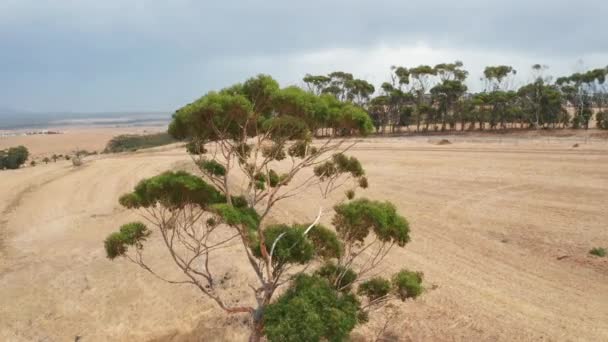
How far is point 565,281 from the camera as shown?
470 inches

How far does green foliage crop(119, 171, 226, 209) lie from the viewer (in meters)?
7.04

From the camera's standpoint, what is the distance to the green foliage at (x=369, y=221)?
6801mm

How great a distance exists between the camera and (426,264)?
13.4 metres

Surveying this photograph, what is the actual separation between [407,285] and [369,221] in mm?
1305

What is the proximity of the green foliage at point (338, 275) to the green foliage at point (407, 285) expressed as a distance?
2.42 feet

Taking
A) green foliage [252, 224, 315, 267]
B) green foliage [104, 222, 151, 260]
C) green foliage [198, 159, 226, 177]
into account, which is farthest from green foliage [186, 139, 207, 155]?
green foliage [252, 224, 315, 267]

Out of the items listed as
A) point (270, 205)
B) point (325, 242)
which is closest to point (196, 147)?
point (270, 205)

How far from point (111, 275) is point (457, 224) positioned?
39.6 feet

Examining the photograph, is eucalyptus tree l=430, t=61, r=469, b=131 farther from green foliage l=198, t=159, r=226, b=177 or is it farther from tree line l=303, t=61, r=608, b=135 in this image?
green foliage l=198, t=159, r=226, b=177

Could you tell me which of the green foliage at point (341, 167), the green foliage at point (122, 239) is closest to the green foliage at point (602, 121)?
the green foliage at point (341, 167)

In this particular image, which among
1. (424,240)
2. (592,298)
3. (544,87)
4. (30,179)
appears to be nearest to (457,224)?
(424,240)

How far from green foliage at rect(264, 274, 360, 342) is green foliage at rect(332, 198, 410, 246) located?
3.43 feet

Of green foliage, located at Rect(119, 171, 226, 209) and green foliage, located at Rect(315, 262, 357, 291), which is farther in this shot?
green foliage, located at Rect(315, 262, 357, 291)

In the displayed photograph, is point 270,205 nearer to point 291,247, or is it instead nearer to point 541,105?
point 291,247
